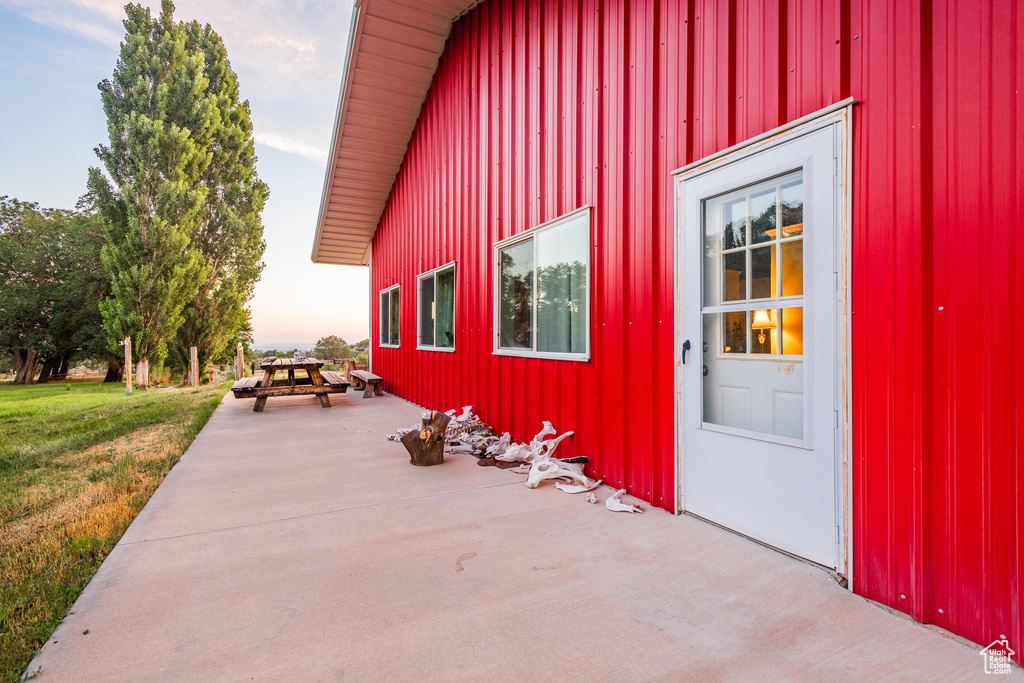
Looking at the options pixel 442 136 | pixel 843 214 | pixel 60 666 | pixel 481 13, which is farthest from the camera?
pixel 442 136

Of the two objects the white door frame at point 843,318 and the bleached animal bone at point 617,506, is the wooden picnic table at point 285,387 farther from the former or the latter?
the white door frame at point 843,318

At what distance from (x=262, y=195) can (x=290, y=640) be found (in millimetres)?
19492

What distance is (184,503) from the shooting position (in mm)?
2816

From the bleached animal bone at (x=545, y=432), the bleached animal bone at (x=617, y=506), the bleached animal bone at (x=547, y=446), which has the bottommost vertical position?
the bleached animal bone at (x=617, y=506)

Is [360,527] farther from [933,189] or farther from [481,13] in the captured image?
[481,13]

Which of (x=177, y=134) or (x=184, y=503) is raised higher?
(x=177, y=134)

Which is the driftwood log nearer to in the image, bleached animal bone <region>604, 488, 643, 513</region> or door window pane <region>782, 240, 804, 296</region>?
bleached animal bone <region>604, 488, 643, 513</region>

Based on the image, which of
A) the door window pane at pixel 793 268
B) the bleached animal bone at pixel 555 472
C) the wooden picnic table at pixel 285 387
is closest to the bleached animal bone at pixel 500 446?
the bleached animal bone at pixel 555 472

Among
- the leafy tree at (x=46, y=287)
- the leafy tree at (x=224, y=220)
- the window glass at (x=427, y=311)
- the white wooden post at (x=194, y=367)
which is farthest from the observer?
the leafy tree at (x=46, y=287)

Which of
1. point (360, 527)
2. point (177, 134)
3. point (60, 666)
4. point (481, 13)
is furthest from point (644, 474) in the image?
point (177, 134)

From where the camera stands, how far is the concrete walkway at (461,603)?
4.46 ft

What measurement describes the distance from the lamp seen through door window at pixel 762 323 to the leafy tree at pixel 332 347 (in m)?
23.5

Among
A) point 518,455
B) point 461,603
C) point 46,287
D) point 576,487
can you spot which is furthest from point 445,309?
point 46,287

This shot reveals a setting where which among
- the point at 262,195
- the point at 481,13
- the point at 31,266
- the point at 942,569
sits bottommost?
the point at 942,569
